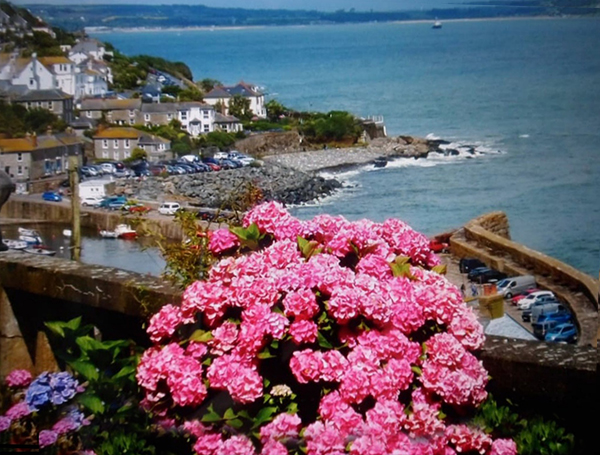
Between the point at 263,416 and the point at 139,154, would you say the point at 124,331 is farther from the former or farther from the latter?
the point at 139,154

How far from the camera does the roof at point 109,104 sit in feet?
14.4

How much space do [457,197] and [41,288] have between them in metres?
1.69

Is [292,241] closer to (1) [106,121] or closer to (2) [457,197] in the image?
(2) [457,197]

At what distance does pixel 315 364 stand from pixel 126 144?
2.58 m

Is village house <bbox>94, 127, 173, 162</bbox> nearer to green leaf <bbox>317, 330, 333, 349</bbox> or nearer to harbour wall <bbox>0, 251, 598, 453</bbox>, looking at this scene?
harbour wall <bbox>0, 251, 598, 453</bbox>

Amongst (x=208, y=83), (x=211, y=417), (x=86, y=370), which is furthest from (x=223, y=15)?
(x=211, y=417)

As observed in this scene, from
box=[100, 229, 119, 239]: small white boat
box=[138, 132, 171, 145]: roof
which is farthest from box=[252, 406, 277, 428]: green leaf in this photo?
box=[138, 132, 171, 145]: roof

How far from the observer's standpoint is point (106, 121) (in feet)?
14.4

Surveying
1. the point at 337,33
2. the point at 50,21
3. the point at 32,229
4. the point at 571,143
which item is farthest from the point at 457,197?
the point at 50,21

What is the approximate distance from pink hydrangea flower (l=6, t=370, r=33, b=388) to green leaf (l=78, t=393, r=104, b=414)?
0.47 m

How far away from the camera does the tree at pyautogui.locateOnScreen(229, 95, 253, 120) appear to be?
4363 millimetres

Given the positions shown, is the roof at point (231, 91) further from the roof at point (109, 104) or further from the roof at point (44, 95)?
the roof at point (44, 95)

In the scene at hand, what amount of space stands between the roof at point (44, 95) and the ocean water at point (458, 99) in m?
0.39

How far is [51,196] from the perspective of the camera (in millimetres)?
4008
